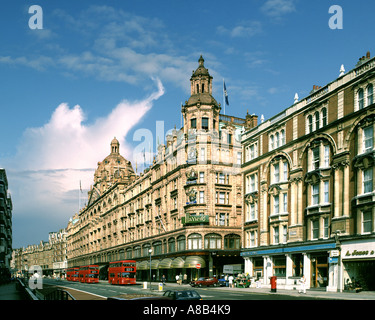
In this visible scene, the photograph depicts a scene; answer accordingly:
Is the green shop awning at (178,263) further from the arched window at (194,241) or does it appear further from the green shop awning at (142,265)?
the green shop awning at (142,265)

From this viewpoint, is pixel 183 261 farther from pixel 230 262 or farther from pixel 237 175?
pixel 237 175

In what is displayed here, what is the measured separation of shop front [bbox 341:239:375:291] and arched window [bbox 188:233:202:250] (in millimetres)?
34935

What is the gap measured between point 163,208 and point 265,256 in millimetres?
34432

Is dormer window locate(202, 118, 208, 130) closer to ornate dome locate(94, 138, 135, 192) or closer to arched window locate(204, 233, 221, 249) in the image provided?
arched window locate(204, 233, 221, 249)

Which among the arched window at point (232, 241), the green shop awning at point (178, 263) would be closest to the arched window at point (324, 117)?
the arched window at point (232, 241)

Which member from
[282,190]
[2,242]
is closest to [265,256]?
[282,190]

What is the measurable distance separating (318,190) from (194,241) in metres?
32.3

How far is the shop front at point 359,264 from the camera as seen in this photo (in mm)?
39906

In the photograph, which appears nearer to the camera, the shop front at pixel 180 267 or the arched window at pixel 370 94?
the arched window at pixel 370 94

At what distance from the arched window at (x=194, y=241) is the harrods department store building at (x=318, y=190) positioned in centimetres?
1444

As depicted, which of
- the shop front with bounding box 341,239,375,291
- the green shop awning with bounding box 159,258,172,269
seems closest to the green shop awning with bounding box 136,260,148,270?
the green shop awning with bounding box 159,258,172,269

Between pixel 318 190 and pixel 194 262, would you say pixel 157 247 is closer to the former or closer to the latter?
pixel 194 262
